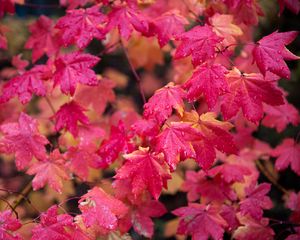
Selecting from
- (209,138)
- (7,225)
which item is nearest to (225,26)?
(209,138)

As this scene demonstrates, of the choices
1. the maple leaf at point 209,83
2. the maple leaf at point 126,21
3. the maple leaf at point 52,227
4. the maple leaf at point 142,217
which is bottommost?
the maple leaf at point 142,217

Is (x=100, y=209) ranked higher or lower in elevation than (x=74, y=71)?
lower

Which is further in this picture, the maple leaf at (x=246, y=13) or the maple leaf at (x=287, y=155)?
the maple leaf at (x=287, y=155)

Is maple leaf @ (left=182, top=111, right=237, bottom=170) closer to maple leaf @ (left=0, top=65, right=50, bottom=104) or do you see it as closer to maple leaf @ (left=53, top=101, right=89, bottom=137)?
maple leaf @ (left=53, top=101, right=89, bottom=137)

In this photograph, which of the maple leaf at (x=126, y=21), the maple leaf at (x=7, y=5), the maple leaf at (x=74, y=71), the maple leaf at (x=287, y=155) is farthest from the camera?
the maple leaf at (x=287, y=155)

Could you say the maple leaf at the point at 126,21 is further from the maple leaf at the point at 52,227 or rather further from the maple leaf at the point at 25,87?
the maple leaf at the point at 52,227

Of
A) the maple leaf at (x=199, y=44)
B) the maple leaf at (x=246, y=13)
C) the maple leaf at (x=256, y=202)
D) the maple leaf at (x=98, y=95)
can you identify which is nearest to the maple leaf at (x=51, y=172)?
the maple leaf at (x=98, y=95)

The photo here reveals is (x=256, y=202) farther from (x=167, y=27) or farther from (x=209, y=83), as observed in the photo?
(x=167, y=27)

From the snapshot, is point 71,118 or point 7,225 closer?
point 7,225
